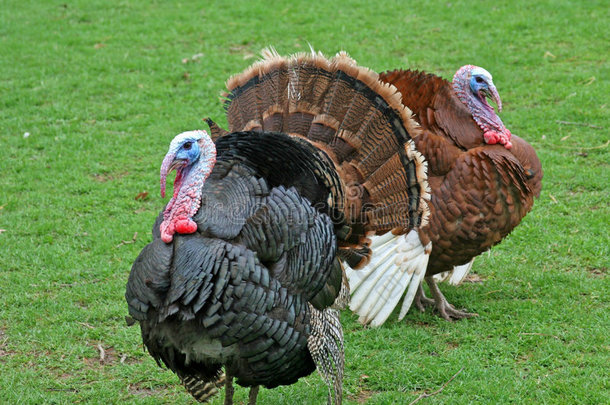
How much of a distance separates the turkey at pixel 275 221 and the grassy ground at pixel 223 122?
36.7 inches

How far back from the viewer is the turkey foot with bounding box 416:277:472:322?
549 cm

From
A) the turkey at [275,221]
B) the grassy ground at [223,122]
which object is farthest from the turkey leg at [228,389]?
the grassy ground at [223,122]

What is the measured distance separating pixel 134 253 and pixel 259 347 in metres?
2.84

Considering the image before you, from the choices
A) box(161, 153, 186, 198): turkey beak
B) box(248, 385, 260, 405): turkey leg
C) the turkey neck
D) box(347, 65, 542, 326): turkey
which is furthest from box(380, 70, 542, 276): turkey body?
box(161, 153, 186, 198): turkey beak

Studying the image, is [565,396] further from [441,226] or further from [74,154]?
[74,154]

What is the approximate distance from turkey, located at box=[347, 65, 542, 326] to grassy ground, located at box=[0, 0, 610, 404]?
425mm

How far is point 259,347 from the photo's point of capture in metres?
3.65

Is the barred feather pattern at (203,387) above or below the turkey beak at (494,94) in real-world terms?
below

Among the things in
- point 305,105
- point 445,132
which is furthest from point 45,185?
point 445,132

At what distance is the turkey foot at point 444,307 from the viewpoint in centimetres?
549

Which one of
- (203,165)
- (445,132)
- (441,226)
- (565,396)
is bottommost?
(565,396)

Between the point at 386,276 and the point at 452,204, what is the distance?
2.26 ft

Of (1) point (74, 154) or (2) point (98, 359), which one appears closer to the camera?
(2) point (98, 359)

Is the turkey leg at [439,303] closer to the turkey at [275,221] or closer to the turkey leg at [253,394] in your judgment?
the turkey at [275,221]
